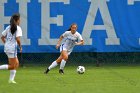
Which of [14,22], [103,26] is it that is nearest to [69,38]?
[103,26]

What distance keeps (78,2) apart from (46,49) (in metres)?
2.59

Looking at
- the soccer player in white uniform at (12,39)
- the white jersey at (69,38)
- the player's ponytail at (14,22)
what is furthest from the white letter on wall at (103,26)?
the player's ponytail at (14,22)

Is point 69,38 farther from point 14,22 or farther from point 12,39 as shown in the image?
A: point 14,22

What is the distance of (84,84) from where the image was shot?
47.2 feet

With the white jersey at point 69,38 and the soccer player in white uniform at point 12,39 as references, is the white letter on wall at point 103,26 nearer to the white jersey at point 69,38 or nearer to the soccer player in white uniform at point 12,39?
the white jersey at point 69,38

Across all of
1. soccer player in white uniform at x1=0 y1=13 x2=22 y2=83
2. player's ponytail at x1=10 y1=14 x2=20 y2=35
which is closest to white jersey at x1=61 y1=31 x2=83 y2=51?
soccer player in white uniform at x1=0 y1=13 x2=22 y2=83

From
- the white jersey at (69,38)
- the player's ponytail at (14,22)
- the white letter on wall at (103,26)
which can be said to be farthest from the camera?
the white letter on wall at (103,26)

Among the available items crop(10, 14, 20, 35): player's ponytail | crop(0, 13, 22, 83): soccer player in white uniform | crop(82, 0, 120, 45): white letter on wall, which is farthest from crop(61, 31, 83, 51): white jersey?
crop(10, 14, 20, 35): player's ponytail

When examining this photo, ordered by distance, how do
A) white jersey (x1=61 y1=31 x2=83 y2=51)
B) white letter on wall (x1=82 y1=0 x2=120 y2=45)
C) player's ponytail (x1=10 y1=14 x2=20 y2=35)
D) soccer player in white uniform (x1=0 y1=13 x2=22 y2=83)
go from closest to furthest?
player's ponytail (x1=10 y1=14 x2=20 y2=35)
soccer player in white uniform (x1=0 y1=13 x2=22 y2=83)
white jersey (x1=61 y1=31 x2=83 y2=51)
white letter on wall (x1=82 y1=0 x2=120 y2=45)

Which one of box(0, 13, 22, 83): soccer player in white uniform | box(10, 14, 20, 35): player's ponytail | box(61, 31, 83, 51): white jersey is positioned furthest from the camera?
box(61, 31, 83, 51): white jersey

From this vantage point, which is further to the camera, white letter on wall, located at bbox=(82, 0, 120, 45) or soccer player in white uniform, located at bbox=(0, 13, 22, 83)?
white letter on wall, located at bbox=(82, 0, 120, 45)

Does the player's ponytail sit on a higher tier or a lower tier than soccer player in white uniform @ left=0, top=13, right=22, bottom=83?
higher

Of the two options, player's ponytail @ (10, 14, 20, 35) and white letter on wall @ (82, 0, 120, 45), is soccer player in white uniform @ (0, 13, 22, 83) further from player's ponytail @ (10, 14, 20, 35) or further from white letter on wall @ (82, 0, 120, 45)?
white letter on wall @ (82, 0, 120, 45)

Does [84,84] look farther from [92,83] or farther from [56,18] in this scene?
[56,18]
